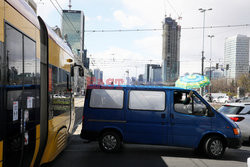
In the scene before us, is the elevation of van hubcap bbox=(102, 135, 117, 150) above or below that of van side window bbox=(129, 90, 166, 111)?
below

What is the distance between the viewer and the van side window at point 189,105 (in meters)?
8.02

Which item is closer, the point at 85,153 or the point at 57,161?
the point at 57,161

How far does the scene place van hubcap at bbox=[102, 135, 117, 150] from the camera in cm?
819

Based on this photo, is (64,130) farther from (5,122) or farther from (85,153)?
(5,122)

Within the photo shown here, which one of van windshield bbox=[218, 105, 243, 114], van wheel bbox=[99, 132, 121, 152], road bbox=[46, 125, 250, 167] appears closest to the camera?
road bbox=[46, 125, 250, 167]

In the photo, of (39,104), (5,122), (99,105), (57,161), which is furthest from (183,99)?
(5,122)

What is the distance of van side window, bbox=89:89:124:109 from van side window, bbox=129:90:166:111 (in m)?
0.34

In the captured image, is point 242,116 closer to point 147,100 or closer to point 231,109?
point 231,109

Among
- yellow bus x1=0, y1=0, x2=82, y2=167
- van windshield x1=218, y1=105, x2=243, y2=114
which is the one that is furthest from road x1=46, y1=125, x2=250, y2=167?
van windshield x1=218, y1=105, x2=243, y2=114

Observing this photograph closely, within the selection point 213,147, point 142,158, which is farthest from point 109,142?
point 213,147

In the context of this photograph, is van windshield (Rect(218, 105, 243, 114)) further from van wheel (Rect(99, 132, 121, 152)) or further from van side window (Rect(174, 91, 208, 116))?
van wheel (Rect(99, 132, 121, 152))

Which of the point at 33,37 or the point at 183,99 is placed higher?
the point at 33,37

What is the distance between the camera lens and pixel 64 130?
7641mm

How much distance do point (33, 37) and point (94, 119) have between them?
12.9 ft
